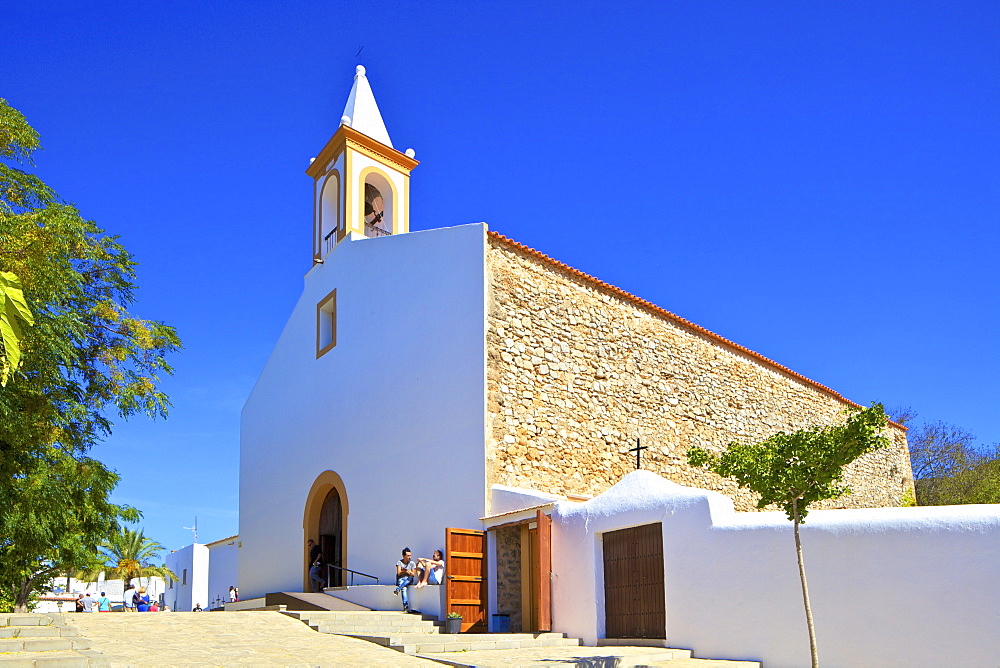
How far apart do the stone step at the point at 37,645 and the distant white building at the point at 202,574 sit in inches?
698

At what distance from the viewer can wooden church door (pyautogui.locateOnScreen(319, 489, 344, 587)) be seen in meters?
18.0

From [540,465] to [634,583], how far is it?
3.31 meters

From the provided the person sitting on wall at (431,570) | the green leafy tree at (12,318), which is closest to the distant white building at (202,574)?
the person sitting on wall at (431,570)

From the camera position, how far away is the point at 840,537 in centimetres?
956

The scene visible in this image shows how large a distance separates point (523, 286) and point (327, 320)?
6.06 metres

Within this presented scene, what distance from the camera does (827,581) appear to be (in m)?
9.59

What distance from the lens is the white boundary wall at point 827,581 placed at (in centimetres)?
855

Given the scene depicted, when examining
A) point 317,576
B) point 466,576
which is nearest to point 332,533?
point 317,576

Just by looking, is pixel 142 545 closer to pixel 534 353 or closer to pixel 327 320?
pixel 327 320

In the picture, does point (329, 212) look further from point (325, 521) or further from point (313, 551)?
point (313, 551)

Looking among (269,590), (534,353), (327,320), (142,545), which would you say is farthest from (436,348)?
(142,545)

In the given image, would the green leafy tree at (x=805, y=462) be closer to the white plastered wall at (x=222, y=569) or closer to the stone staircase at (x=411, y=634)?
the stone staircase at (x=411, y=634)

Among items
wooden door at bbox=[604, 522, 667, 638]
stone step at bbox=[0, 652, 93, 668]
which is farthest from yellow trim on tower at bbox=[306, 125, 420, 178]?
stone step at bbox=[0, 652, 93, 668]

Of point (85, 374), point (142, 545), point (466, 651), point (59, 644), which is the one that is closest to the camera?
point (59, 644)
